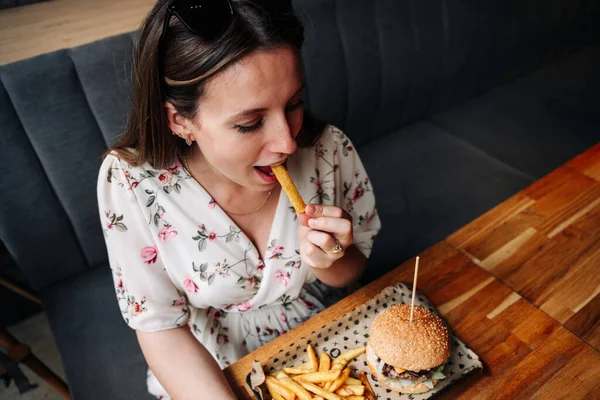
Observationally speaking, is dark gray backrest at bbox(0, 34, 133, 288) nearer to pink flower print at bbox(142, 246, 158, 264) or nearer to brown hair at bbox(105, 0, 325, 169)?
brown hair at bbox(105, 0, 325, 169)

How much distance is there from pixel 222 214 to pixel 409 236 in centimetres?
135

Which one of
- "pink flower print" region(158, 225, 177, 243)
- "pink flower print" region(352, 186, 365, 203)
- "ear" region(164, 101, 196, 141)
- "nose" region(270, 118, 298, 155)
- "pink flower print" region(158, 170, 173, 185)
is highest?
"ear" region(164, 101, 196, 141)

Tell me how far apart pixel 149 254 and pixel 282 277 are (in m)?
0.47

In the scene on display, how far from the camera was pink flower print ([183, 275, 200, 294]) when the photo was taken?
→ 1.56 meters

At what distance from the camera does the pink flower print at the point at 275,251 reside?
1.60m

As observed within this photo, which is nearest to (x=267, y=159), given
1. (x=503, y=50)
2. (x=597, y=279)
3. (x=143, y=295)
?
(x=143, y=295)

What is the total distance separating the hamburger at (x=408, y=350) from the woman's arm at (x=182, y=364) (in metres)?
0.47

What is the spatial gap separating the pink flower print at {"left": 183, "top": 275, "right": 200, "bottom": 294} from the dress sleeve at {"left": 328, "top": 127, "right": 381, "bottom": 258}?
62 cm

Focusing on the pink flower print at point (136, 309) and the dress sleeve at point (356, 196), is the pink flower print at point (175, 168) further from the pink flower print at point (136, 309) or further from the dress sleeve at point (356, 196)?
the dress sleeve at point (356, 196)

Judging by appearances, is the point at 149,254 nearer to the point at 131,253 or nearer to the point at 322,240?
the point at 131,253

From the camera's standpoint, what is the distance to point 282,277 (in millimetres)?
1645

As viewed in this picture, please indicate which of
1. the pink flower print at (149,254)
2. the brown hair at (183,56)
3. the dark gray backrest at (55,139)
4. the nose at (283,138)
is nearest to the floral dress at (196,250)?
the pink flower print at (149,254)

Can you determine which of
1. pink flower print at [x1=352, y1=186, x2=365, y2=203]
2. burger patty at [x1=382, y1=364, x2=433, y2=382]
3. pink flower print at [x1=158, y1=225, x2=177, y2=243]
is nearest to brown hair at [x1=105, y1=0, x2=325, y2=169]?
pink flower print at [x1=158, y1=225, x2=177, y2=243]

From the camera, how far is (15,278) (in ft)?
8.62
